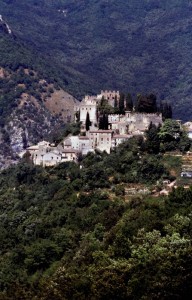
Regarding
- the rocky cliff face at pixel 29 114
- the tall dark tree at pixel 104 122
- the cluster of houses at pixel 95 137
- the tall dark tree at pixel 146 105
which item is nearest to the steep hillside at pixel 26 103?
the rocky cliff face at pixel 29 114

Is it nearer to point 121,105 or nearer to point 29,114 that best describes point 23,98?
point 29,114

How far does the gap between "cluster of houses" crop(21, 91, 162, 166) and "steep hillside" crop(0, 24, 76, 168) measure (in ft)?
199

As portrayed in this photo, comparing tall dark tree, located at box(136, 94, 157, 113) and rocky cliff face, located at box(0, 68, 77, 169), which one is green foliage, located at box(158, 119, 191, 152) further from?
rocky cliff face, located at box(0, 68, 77, 169)

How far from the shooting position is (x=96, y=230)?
59094mm

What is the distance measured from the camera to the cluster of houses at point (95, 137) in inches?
3044

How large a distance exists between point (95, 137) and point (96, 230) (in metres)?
19.7

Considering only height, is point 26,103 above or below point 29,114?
above

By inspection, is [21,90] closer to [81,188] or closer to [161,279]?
[81,188]

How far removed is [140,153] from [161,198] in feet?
37.5

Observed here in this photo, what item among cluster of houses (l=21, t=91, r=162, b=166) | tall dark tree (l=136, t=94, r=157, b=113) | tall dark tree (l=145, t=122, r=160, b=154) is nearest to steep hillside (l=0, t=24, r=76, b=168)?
cluster of houses (l=21, t=91, r=162, b=166)

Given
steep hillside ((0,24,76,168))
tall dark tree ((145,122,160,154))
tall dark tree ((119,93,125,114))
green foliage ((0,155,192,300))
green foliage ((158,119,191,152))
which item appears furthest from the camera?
steep hillside ((0,24,76,168))

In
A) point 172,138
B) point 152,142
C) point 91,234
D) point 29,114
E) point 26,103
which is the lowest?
point 91,234

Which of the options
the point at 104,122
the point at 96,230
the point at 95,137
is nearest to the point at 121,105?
the point at 104,122

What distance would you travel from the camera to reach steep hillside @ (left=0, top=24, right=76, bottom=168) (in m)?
150
